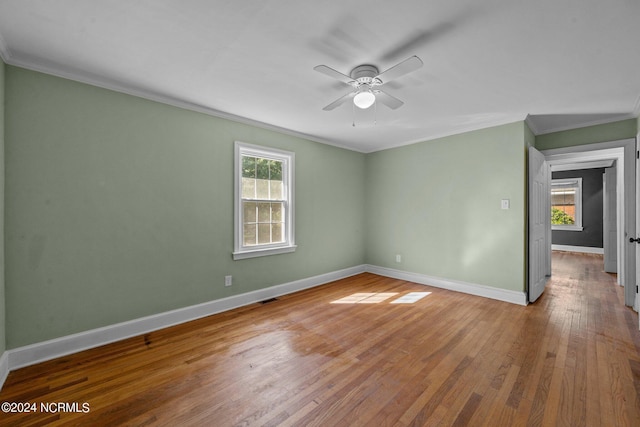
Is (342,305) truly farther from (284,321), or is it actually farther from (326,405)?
(326,405)

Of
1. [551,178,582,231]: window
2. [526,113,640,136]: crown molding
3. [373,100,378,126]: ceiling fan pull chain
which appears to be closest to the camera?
[373,100,378,126]: ceiling fan pull chain

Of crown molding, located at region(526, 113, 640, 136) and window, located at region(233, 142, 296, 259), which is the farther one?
window, located at region(233, 142, 296, 259)

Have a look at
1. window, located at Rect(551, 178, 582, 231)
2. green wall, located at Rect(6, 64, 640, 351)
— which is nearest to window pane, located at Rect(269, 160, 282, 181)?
green wall, located at Rect(6, 64, 640, 351)

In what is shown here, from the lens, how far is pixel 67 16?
67.6 inches

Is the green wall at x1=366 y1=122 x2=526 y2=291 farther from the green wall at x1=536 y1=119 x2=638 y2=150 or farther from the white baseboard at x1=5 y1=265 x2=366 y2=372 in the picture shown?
the white baseboard at x1=5 y1=265 x2=366 y2=372

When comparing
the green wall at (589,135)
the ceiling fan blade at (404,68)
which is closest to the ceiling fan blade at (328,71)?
the ceiling fan blade at (404,68)

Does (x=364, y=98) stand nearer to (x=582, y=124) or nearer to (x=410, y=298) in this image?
(x=410, y=298)

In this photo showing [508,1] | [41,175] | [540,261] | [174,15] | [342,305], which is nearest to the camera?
[508,1]

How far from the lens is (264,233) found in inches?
156

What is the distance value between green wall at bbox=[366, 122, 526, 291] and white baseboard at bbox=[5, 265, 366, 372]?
7.53 feet

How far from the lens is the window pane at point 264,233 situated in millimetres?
3906

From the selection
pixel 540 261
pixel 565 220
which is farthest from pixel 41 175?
Answer: pixel 565 220

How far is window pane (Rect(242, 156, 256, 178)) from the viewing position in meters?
3.74

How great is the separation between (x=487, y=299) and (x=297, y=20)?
13.3 ft
